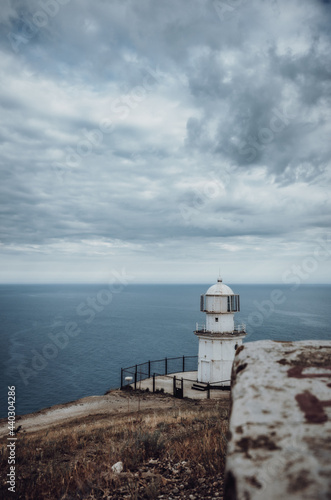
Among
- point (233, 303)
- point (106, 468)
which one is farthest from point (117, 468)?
point (233, 303)

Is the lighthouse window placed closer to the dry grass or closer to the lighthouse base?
the lighthouse base

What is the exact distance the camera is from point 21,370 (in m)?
44.5

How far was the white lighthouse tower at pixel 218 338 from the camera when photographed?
87.4 feet

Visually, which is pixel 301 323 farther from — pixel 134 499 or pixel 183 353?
pixel 134 499

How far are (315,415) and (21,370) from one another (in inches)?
1984

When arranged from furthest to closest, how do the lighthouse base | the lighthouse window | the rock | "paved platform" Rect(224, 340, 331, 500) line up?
1. the lighthouse window
2. the lighthouse base
3. the rock
4. "paved platform" Rect(224, 340, 331, 500)

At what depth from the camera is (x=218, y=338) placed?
1045 inches

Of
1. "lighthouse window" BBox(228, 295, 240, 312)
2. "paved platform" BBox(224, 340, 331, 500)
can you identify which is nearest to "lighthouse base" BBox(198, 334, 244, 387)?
"lighthouse window" BBox(228, 295, 240, 312)

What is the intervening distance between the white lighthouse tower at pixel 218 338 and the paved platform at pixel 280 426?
25.0m

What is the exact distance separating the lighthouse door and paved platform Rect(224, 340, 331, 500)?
1038 inches

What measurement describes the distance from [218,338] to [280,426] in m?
26.0

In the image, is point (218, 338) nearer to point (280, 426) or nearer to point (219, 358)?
point (219, 358)

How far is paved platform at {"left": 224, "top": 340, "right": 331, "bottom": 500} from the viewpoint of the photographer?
4.46 ft

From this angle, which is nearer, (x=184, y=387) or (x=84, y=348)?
(x=184, y=387)
